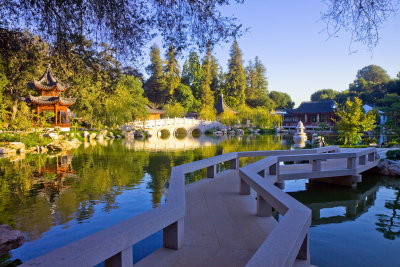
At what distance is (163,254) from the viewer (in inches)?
112

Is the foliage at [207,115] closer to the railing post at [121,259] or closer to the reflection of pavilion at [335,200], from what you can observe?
the reflection of pavilion at [335,200]

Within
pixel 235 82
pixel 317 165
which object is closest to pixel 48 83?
pixel 317 165

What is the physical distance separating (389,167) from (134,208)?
8854 millimetres

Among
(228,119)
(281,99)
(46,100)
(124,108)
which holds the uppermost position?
(281,99)

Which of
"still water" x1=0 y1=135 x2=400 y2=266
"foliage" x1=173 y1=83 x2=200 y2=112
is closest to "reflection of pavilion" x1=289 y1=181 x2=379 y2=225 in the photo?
"still water" x1=0 y1=135 x2=400 y2=266

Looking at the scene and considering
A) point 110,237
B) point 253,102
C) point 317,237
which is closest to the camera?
point 110,237

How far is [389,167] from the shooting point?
34.8 ft

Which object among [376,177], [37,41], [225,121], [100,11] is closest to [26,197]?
[37,41]

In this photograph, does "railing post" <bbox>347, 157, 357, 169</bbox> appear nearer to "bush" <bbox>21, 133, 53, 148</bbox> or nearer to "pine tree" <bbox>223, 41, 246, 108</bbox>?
"bush" <bbox>21, 133, 53, 148</bbox>

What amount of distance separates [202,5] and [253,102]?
56.2 meters

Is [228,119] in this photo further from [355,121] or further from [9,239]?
[9,239]

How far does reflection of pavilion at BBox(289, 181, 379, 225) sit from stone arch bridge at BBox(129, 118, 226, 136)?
3002 cm

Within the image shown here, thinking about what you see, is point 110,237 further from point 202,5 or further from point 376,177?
point 376,177

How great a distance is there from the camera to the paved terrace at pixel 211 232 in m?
1.85
